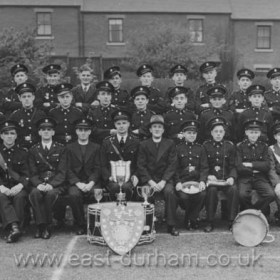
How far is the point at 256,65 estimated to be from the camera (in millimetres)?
33844

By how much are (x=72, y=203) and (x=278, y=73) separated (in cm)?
415

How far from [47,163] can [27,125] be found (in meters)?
0.93

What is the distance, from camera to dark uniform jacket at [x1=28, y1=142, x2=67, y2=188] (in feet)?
26.4

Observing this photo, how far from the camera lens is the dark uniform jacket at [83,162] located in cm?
817

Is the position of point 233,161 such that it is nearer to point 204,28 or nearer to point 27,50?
point 27,50

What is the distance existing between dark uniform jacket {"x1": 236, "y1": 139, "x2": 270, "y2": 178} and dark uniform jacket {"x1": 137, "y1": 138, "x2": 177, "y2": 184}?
978 mm

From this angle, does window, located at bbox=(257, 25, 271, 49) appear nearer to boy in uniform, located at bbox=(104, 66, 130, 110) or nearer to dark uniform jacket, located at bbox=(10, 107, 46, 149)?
boy in uniform, located at bbox=(104, 66, 130, 110)

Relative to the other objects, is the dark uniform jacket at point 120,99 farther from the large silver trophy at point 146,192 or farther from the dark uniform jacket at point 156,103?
the large silver trophy at point 146,192

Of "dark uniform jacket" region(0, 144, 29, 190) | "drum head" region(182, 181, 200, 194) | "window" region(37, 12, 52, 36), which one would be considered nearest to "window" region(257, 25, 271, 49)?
"window" region(37, 12, 52, 36)

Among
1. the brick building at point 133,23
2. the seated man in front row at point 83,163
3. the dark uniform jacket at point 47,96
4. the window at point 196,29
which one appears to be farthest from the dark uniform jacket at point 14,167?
the window at point 196,29

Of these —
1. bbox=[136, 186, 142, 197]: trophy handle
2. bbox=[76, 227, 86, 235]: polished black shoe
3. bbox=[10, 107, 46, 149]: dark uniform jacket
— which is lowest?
bbox=[76, 227, 86, 235]: polished black shoe

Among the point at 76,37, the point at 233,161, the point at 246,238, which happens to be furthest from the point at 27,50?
the point at 246,238

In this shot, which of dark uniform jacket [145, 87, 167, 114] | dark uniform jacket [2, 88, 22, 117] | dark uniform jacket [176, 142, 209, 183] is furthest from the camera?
dark uniform jacket [145, 87, 167, 114]

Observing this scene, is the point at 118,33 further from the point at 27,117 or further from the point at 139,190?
the point at 139,190
